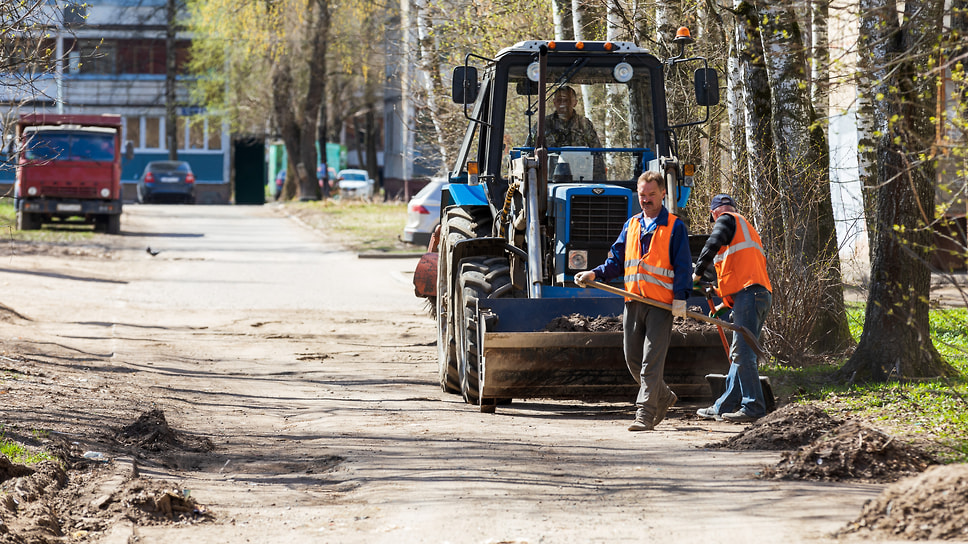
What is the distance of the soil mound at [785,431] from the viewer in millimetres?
7719

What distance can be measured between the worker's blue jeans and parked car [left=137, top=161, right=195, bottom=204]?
1845 inches

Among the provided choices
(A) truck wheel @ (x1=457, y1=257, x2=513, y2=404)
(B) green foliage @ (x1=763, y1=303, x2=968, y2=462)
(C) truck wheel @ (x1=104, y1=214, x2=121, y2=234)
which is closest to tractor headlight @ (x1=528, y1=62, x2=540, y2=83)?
(A) truck wheel @ (x1=457, y1=257, x2=513, y2=404)

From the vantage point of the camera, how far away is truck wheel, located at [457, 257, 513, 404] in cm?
931

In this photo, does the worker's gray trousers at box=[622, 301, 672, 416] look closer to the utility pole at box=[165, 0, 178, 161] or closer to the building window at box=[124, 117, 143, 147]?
the utility pole at box=[165, 0, 178, 161]

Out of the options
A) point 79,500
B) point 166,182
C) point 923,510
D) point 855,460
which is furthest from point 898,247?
point 166,182

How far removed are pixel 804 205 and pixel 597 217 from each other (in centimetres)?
243

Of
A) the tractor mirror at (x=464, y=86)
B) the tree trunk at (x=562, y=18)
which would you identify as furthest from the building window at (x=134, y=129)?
the tractor mirror at (x=464, y=86)

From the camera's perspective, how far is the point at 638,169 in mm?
10172

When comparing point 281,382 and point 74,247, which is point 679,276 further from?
point 74,247

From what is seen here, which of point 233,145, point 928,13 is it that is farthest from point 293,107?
point 928,13

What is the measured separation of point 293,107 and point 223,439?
43.2m

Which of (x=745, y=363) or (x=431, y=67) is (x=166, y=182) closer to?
(x=431, y=67)

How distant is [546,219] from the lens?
9578 mm

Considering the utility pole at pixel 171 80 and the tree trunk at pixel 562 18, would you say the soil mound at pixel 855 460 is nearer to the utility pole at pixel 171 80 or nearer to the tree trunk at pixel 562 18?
the tree trunk at pixel 562 18
